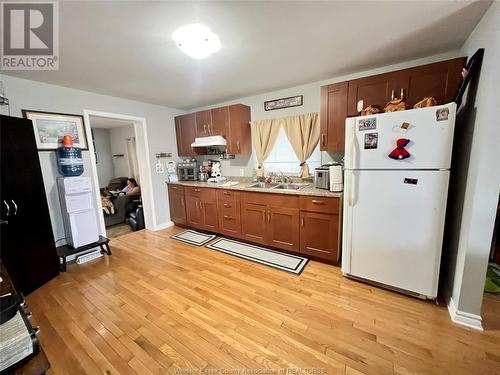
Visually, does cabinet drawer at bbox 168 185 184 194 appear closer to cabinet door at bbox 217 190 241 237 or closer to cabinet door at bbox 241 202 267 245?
cabinet door at bbox 217 190 241 237

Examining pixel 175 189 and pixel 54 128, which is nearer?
pixel 54 128

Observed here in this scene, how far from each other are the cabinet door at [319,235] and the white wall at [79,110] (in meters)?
2.82

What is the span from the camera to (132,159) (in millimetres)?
5645

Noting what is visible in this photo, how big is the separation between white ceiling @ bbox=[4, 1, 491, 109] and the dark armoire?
76 cm

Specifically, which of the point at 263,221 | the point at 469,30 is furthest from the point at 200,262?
the point at 469,30

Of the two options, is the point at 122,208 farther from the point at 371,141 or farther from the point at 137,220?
the point at 371,141

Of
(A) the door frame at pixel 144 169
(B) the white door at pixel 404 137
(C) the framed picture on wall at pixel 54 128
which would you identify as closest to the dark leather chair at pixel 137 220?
(A) the door frame at pixel 144 169

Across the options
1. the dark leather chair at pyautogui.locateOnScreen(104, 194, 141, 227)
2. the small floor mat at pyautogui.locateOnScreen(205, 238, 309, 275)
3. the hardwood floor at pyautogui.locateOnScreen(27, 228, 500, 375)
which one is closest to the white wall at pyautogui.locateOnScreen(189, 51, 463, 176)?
the small floor mat at pyautogui.locateOnScreen(205, 238, 309, 275)

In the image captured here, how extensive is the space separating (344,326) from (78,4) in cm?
290

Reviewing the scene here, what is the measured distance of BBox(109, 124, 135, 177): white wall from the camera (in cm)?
578

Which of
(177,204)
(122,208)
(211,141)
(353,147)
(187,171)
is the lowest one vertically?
(122,208)

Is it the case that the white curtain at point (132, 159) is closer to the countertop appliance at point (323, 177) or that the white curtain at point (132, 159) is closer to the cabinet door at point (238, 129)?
the cabinet door at point (238, 129)

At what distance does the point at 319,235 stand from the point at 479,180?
143cm

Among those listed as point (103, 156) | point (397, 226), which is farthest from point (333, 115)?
point (103, 156)
